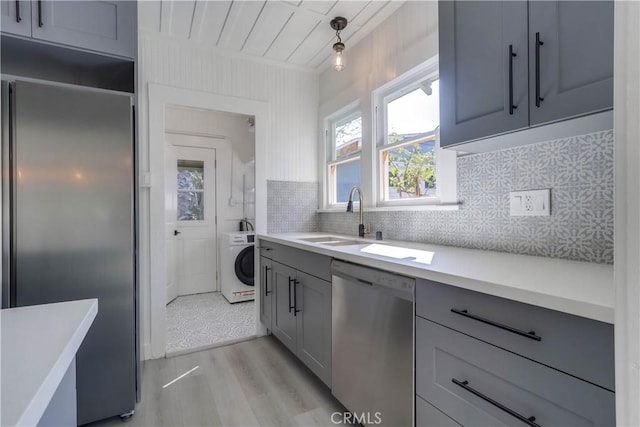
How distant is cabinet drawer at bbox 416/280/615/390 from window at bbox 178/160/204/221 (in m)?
3.63

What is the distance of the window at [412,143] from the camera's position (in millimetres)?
1908

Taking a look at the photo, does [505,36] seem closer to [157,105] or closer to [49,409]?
[49,409]

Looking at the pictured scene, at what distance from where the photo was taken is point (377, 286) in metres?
1.33

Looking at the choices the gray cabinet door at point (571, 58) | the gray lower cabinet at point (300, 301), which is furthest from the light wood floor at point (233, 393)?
the gray cabinet door at point (571, 58)

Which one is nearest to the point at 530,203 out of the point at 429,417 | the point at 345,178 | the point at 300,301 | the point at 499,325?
the point at 499,325

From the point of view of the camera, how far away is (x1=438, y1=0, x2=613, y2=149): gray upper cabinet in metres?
0.91

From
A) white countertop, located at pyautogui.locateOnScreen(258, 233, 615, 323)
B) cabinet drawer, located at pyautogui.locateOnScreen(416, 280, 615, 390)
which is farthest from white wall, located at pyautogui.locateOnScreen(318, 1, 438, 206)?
cabinet drawer, located at pyautogui.locateOnScreen(416, 280, 615, 390)

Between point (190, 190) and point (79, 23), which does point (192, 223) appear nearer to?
point (190, 190)

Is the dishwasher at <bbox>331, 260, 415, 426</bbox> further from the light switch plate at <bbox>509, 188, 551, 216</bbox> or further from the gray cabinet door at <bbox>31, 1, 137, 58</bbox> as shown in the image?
the gray cabinet door at <bbox>31, 1, 137, 58</bbox>

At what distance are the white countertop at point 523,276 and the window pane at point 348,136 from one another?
146 centimetres

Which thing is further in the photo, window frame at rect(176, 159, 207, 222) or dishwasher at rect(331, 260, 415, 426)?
window frame at rect(176, 159, 207, 222)

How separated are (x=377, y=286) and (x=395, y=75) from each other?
155 cm

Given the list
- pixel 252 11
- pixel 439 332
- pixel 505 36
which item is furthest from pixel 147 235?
pixel 505 36

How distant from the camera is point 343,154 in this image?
2.87 metres
